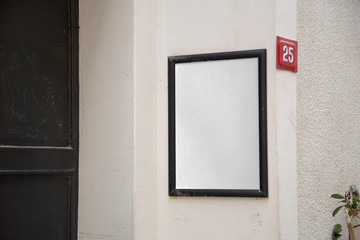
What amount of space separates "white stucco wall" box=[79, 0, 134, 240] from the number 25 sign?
100 centimetres

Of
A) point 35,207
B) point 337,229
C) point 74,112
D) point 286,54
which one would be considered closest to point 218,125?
point 286,54

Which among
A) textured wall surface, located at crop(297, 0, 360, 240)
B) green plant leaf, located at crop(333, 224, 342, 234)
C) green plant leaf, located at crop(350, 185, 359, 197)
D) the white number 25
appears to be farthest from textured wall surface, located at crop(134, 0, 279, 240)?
green plant leaf, located at crop(350, 185, 359, 197)

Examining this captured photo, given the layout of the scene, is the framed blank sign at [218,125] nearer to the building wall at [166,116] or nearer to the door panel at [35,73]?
the building wall at [166,116]

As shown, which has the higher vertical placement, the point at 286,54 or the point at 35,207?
the point at 286,54

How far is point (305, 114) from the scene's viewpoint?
154 inches

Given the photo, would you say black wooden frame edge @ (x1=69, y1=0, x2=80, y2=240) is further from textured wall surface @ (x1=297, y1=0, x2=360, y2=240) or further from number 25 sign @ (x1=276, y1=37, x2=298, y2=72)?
textured wall surface @ (x1=297, y1=0, x2=360, y2=240)

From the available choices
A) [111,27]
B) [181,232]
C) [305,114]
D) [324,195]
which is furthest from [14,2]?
[324,195]

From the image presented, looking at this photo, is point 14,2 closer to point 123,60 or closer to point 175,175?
point 123,60

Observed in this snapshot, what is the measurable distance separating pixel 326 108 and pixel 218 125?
1222mm

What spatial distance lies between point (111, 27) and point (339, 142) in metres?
2.25

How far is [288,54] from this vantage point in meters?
3.62

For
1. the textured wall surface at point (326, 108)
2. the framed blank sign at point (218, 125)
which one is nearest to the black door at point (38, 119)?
the framed blank sign at point (218, 125)

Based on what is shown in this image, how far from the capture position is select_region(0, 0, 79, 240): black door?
3.33 m

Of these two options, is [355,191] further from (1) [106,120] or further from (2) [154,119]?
(1) [106,120]
